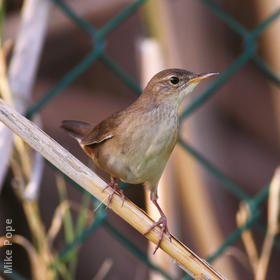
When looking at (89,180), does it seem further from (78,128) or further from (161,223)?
(78,128)

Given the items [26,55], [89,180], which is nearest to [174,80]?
[26,55]

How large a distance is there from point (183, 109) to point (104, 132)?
64 centimetres

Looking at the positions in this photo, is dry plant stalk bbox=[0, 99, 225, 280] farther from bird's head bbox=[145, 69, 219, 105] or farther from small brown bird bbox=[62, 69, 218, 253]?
bird's head bbox=[145, 69, 219, 105]

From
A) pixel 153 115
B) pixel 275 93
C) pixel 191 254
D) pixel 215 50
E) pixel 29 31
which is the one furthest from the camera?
pixel 215 50

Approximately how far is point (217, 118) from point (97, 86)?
665mm

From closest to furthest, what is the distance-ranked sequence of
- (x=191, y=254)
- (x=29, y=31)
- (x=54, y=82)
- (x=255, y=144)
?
(x=191, y=254), (x=29, y=31), (x=54, y=82), (x=255, y=144)

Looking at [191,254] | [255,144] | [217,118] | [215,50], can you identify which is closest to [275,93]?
[217,118]

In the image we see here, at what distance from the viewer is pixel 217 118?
10.1ft

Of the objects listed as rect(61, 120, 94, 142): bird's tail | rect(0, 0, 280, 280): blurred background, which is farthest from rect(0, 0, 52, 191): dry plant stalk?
rect(61, 120, 94, 142): bird's tail

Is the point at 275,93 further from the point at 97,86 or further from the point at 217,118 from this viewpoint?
the point at 97,86

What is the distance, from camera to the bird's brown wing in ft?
5.75

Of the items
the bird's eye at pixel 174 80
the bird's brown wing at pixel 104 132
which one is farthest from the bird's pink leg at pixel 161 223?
the bird's eye at pixel 174 80

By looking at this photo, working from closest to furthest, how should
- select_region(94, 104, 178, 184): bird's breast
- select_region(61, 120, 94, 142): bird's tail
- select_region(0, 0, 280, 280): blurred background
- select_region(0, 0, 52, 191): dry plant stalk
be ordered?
1. select_region(94, 104, 178, 184): bird's breast
2. select_region(0, 0, 52, 191): dry plant stalk
3. select_region(61, 120, 94, 142): bird's tail
4. select_region(0, 0, 280, 280): blurred background

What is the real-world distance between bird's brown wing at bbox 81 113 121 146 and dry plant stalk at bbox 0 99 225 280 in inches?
18.1
